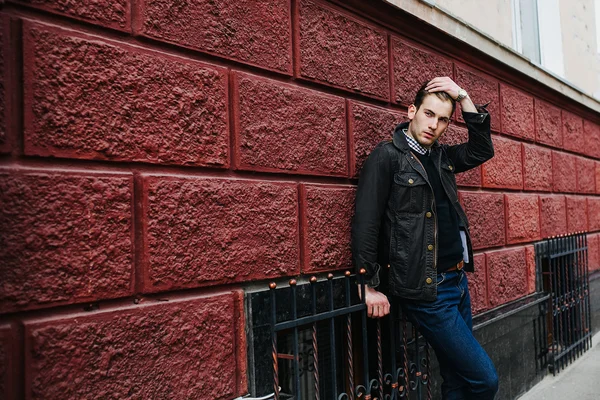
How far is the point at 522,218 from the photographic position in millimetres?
5152

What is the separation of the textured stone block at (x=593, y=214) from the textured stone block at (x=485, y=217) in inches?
111

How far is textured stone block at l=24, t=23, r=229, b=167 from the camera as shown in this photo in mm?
1832

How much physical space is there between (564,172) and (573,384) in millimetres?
2409

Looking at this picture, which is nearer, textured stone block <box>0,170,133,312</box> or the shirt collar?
textured stone block <box>0,170,133,312</box>

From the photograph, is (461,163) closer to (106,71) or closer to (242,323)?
(242,323)

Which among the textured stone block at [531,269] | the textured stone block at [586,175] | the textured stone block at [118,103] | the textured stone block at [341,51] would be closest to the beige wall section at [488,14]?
the textured stone block at [341,51]

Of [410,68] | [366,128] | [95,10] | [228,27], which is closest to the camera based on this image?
[95,10]

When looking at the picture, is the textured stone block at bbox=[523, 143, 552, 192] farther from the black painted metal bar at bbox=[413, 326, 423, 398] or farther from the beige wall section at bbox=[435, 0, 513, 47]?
the black painted metal bar at bbox=[413, 326, 423, 398]

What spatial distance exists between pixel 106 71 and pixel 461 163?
2.32m

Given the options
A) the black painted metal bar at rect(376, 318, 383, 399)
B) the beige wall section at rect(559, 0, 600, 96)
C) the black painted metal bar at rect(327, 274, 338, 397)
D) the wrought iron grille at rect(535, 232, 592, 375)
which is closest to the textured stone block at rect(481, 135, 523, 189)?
the wrought iron grille at rect(535, 232, 592, 375)

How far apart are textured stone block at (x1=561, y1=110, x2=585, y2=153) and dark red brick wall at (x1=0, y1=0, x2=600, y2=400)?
12.4ft

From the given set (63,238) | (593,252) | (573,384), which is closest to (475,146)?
(63,238)

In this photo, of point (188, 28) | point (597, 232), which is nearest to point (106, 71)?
point (188, 28)

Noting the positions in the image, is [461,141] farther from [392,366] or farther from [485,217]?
[392,366]
